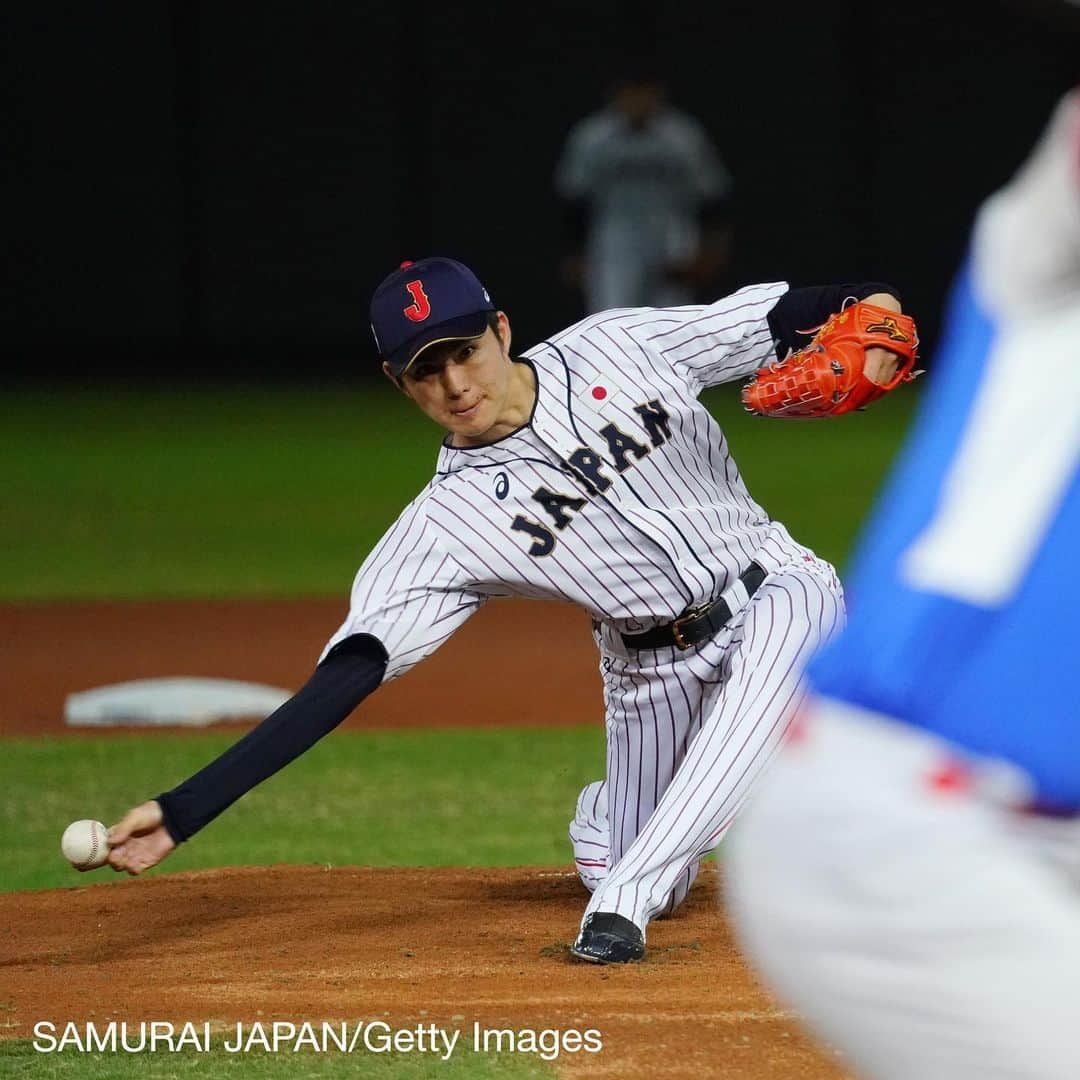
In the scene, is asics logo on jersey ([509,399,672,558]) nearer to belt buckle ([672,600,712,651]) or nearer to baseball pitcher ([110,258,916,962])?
baseball pitcher ([110,258,916,962])

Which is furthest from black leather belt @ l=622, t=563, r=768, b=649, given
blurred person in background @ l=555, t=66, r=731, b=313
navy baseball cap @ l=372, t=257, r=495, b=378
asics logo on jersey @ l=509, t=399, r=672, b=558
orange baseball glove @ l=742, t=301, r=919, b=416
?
blurred person in background @ l=555, t=66, r=731, b=313

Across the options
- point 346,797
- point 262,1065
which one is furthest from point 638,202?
point 262,1065

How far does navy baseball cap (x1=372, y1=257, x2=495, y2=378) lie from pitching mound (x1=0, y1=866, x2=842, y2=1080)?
4.07 ft

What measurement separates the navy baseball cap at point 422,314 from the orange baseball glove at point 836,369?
62cm

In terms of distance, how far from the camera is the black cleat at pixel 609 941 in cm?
392

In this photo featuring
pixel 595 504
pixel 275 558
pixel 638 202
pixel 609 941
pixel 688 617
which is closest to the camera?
pixel 609 941

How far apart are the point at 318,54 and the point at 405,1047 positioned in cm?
1649

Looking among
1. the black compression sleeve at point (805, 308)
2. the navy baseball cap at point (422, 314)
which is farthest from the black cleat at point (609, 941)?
the black compression sleeve at point (805, 308)

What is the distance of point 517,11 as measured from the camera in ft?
61.7

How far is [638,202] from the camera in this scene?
49.8 ft

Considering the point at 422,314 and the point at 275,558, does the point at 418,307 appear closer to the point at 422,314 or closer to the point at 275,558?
the point at 422,314

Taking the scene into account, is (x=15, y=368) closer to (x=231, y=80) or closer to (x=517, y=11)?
(x=231, y=80)

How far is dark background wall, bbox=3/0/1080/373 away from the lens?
1866 cm

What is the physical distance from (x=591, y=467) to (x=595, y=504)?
0.08 m
